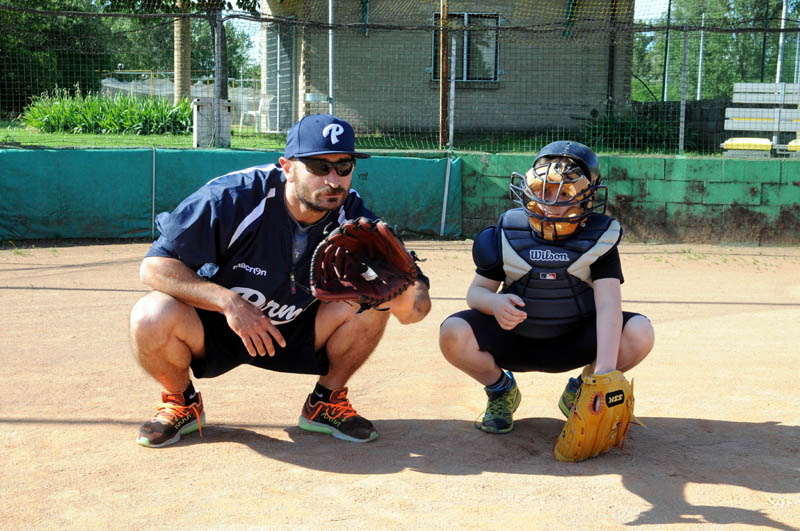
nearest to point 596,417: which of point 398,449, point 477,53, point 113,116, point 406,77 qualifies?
point 398,449

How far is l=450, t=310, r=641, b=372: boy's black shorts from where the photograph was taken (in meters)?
3.68

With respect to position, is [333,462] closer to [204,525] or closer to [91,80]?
[204,525]

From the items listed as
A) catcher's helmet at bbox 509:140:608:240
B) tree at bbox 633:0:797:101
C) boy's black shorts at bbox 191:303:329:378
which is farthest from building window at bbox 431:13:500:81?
boy's black shorts at bbox 191:303:329:378

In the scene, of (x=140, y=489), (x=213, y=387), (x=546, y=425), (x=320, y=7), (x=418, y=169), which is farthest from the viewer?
(x=320, y=7)

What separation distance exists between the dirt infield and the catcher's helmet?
0.97 metres

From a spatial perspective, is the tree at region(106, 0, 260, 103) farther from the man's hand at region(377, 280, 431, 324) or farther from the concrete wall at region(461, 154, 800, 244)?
the man's hand at region(377, 280, 431, 324)

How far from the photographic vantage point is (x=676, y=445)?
141 inches

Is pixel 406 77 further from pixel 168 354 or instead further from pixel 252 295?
pixel 168 354

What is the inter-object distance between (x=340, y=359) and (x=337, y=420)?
281 millimetres

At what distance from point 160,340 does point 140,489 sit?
66 cm

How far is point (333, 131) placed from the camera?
3416 mm

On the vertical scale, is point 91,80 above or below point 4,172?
above

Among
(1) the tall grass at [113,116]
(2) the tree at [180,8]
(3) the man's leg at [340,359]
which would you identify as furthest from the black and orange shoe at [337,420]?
(1) the tall grass at [113,116]

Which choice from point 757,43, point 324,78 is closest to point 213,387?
point 324,78
